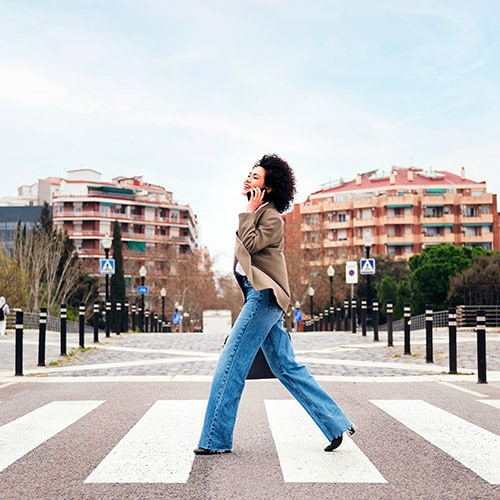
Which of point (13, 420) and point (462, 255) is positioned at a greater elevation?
point (462, 255)

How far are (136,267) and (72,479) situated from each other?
8799cm

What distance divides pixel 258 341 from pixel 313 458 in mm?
843

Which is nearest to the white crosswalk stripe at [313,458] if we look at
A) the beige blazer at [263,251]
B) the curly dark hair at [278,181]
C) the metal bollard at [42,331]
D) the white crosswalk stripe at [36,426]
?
the beige blazer at [263,251]

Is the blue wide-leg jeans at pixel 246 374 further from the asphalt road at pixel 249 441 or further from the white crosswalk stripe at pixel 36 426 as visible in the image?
the white crosswalk stripe at pixel 36 426

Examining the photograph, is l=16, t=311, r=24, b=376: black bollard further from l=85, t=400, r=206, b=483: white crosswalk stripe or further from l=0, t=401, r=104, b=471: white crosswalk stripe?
→ l=85, t=400, r=206, b=483: white crosswalk stripe

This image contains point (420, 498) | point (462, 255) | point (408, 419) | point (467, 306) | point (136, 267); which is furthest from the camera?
point (136, 267)

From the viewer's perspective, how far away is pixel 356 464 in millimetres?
5121

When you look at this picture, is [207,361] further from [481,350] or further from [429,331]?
[481,350]

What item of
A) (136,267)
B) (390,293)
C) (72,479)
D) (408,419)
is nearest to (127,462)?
(72,479)

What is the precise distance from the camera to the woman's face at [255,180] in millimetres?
5602

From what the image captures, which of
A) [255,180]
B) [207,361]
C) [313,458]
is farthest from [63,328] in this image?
[313,458]

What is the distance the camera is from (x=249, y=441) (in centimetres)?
598

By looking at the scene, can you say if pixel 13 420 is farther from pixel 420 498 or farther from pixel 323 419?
pixel 420 498

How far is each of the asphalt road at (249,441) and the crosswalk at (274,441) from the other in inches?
0.5
